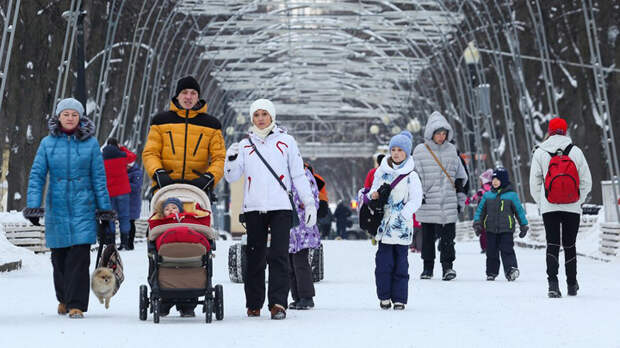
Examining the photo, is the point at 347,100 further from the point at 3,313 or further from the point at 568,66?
the point at 3,313

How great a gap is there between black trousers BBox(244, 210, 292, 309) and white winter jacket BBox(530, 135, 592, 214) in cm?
312

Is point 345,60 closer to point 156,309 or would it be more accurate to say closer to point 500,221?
point 500,221

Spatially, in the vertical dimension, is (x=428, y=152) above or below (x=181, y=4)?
below

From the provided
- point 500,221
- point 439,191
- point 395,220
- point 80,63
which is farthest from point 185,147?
point 80,63

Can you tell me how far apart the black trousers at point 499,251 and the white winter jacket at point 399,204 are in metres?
4.24

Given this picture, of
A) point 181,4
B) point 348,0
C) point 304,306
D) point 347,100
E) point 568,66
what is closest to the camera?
point 304,306

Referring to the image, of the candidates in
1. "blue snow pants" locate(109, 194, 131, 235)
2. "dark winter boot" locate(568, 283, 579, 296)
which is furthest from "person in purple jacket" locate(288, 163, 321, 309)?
"blue snow pants" locate(109, 194, 131, 235)

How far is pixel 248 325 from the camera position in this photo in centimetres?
904

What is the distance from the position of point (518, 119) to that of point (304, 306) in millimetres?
30533

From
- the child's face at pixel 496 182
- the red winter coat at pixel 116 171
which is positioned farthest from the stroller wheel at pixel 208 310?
the red winter coat at pixel 116 171

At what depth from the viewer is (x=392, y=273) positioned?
36.1ft

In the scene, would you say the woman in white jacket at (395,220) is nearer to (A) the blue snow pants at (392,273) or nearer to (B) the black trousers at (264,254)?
(A) the blue snow pants at (392,273)

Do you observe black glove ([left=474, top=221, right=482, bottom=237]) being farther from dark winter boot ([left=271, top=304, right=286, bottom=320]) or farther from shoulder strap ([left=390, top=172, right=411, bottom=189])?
dark winter boot ([left=271, top=304, right=286, bottom=320])

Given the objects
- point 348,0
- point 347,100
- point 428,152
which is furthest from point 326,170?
point 428,152
